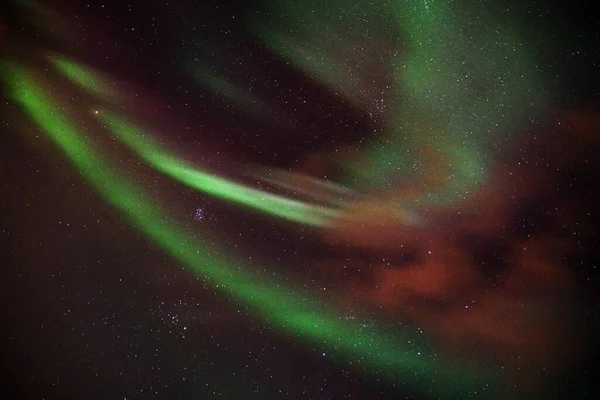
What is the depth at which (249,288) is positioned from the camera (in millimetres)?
606

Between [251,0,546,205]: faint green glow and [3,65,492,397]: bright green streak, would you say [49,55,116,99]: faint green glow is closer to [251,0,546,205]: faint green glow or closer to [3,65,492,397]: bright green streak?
[3,65,492,397]: bright green streak

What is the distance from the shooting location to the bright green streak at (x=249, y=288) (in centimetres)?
58

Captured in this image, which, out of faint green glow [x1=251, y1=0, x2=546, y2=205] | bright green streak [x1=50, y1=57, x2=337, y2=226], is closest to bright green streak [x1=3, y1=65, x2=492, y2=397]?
bright green streak [x1=50, y1=57, x2=337, y2=226]

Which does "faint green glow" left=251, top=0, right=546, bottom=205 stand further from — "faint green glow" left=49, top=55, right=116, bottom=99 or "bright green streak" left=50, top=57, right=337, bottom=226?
"faint green glow" left=49, top=55, right=116, bottom=99

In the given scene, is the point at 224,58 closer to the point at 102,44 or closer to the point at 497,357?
the point at 102,44

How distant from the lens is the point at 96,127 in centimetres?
62

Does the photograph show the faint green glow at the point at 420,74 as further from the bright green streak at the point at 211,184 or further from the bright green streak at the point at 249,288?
the bright green streak at the point at 249,288

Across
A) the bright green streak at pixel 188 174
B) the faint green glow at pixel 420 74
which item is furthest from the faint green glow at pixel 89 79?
the faint green glow at pixel 420 74

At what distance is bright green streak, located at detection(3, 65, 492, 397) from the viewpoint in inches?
22.7

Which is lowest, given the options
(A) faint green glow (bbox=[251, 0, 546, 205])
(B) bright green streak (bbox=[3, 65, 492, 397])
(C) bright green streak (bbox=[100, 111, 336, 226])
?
(B) bright green streak (bbox=[3, 65, 492, 397])

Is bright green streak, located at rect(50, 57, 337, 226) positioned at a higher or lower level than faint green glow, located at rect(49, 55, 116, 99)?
lower

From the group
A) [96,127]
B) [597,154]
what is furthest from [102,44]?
[597,154]

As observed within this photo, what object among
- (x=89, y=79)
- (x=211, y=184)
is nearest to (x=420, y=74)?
(x=211, y=184)

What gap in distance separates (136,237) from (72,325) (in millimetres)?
136
